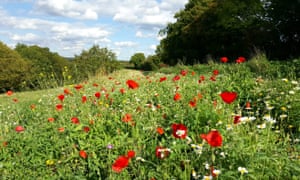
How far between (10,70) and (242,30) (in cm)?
1960

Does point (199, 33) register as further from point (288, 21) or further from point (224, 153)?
point (224, 153)

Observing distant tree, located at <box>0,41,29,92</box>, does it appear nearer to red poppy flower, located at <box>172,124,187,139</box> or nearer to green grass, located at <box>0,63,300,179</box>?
green grass, located at <box>0,63,300,179</box>

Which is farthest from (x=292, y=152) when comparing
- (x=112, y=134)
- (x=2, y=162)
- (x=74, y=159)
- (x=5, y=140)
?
(x=5, y=140)

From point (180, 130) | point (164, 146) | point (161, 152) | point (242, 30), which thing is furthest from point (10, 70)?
point (180, 130)

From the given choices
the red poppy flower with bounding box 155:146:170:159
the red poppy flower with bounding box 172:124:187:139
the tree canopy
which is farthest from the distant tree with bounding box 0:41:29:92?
the red poppy flower with bounding box 172:124:187:139

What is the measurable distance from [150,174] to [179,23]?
74.4 ft

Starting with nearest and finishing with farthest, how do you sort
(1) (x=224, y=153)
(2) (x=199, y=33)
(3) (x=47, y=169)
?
(1) (x=224, y=153) → (3) (x=47, y=169) → (2) (x=199, y=33)

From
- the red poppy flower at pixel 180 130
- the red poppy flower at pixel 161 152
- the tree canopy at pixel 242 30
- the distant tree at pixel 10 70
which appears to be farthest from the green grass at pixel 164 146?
the distant tree at pixel 10 70

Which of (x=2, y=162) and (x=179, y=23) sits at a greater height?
(x=179, y=23)

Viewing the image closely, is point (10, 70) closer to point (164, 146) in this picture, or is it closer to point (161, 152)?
point (164, 146)

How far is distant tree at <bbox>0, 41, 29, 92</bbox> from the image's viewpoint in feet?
82.9

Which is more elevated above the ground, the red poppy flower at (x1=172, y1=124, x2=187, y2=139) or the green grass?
the red poppy flower at (x1=172, y1=124, x2=187, y2=139)

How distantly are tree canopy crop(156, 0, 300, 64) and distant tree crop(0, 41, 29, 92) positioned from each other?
47.5 ft

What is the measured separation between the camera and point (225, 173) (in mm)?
1965
